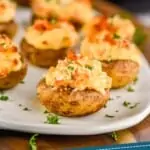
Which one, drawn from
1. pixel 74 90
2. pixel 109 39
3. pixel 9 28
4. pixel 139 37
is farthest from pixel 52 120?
pixel 139 37

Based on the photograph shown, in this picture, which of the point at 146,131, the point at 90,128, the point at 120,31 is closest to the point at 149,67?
the point at 120,31

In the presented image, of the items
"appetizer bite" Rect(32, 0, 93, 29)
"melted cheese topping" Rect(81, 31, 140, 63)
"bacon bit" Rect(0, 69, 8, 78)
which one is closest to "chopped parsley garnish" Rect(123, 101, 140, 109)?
"melted cheese topping" Rect(81, 31, 140, 63)

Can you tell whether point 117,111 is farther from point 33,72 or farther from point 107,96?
point 33,72

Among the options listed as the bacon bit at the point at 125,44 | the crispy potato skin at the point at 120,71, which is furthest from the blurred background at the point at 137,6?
the crispy potato skin at the point at 120,71

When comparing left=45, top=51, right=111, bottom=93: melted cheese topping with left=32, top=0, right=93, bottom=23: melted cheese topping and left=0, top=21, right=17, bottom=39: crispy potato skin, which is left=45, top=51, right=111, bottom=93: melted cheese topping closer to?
left=0, top=21, right=17, bottom=39: crispy potato skin

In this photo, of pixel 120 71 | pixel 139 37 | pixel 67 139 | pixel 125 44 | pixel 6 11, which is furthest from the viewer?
pixel 139 37

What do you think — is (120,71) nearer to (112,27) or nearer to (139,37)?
(112,27)
